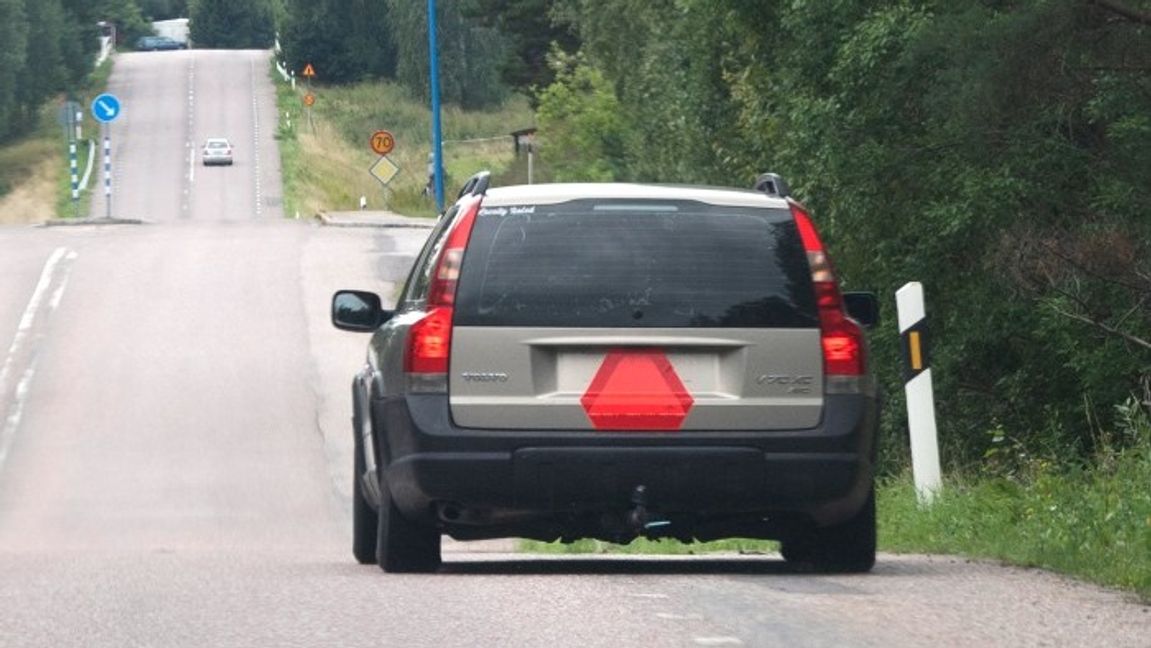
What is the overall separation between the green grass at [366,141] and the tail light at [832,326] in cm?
5971

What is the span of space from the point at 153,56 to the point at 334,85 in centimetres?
1965

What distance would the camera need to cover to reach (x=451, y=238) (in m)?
10.2

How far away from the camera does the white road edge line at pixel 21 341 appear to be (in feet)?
93.5

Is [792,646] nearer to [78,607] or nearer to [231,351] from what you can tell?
[78,607]

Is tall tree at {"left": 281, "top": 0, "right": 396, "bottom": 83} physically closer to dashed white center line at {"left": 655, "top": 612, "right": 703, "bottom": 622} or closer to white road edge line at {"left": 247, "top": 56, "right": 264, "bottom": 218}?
white road edge line at {"left": 247, "top": 56, "right": 264, "bottom": 218}

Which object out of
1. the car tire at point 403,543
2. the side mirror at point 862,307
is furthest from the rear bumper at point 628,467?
the side mirror at point 862,307

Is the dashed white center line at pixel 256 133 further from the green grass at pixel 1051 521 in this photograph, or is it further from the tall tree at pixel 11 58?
the green grass at pixel 1051 521

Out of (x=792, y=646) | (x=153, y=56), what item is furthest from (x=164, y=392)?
(x=153, y=56)

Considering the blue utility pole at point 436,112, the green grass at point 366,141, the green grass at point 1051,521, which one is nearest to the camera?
the green grass at point 1051,521

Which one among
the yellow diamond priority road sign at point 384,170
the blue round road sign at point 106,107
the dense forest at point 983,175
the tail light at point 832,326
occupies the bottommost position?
the yellow diamond priority road sign at point 384,170

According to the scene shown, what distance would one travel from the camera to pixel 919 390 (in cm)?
1558

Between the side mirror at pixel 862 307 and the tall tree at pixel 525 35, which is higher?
the side mirror at pixel 862 307

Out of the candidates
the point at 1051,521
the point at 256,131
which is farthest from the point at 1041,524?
the point at 256,131

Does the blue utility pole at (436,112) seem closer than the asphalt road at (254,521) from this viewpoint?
No
